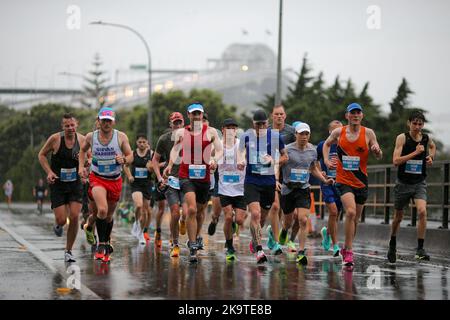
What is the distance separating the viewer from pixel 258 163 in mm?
14805

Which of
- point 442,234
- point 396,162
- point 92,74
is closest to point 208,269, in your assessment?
point 396,162

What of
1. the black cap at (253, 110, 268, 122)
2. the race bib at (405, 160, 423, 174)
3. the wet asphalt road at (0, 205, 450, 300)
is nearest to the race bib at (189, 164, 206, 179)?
the black cap at (253, 110, 268, 122)

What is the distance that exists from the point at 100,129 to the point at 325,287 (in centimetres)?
483

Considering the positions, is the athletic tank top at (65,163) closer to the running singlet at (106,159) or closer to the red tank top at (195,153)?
the running singlet at (106,159)

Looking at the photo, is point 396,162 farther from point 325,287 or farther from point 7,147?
point 7,147

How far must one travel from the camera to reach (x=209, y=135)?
15.0m

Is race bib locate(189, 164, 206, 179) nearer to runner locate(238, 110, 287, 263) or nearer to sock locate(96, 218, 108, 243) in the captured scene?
runner locate(238, 110, 287, 263)

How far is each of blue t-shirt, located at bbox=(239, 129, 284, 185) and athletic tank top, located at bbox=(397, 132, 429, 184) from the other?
6.48 feet

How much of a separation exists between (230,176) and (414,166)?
9.43 feet

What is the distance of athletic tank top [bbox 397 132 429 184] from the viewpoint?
605 inches

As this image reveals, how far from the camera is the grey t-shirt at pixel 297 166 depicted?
15.3 metres

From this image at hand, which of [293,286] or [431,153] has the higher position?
[431,153]

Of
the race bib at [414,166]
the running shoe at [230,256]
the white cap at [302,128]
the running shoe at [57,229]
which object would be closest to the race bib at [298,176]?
the white cap at [302,128]
